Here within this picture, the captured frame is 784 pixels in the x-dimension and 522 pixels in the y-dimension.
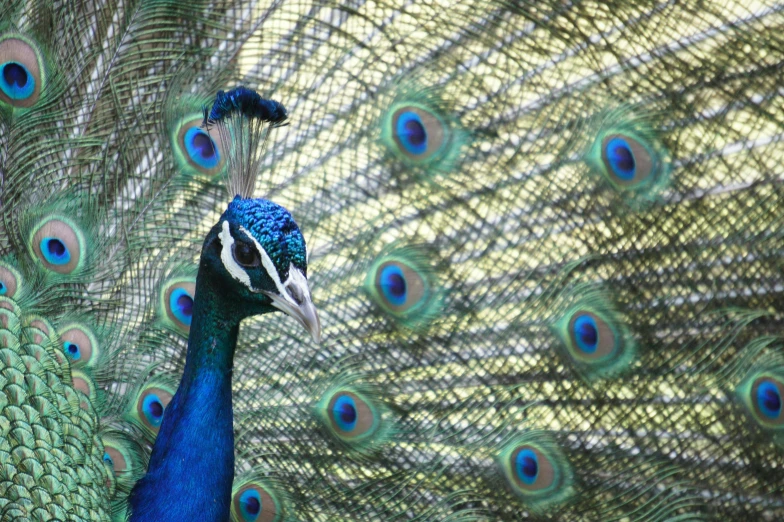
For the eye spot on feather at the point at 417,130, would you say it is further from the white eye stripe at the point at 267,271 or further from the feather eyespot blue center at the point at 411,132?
the white eye stripe at the point at 267,271

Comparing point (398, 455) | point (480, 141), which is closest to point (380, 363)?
point (398, 455)

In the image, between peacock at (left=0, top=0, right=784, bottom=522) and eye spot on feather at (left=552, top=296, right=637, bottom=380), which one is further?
eye spot on feather at (left=552, top=296, right=637, bottom=380)

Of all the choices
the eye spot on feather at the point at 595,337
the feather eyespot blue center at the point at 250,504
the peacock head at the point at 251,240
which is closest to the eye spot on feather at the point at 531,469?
the eye spot on feather at the point at 595,337

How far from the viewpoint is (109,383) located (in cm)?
170

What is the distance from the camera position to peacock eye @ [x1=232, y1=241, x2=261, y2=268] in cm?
118

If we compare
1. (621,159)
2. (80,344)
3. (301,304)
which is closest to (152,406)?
(80,344)

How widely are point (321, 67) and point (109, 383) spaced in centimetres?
77

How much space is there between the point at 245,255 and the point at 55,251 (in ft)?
2.11

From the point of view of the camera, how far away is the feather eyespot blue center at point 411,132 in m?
1.80

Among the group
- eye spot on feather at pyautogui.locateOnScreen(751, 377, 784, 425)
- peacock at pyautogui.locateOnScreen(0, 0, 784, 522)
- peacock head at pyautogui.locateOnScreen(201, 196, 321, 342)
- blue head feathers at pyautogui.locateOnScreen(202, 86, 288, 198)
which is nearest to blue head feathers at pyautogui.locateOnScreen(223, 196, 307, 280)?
peacock head at pyautogui.locateOnScreen(201, 196, 321, 342)

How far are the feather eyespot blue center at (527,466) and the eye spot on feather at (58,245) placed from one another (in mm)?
969

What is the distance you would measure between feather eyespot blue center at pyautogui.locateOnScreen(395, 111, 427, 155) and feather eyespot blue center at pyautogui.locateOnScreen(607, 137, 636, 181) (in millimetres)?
376

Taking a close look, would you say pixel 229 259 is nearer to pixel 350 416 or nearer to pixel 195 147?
pixel 195 147

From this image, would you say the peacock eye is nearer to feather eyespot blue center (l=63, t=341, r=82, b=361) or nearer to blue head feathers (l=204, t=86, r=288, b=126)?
blue head feathers (l=204, t=86, r=288, b=126)
